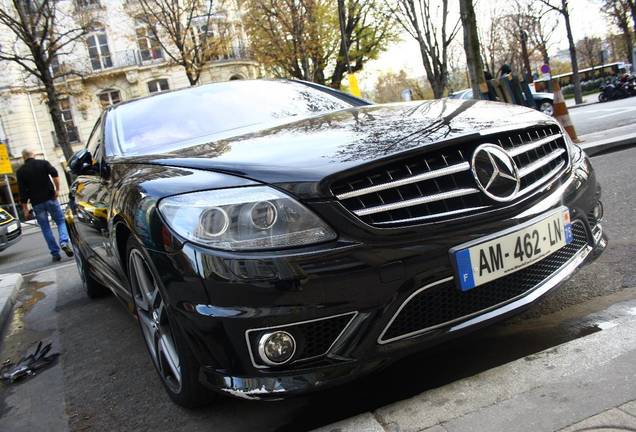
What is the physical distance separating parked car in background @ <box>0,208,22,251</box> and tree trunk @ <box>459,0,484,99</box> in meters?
9.65

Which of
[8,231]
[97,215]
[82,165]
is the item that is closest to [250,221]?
[97,215]

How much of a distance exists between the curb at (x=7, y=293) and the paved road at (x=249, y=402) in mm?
532

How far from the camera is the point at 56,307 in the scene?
16.6ft

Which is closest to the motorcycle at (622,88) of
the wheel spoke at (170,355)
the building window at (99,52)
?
the wheel spoke at (170,355)

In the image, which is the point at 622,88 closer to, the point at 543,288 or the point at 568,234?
the point at 568,234

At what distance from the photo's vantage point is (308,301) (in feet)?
6.09

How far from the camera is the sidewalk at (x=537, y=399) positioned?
1.85 metres

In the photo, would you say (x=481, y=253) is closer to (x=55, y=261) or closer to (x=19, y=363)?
(x=19, y=363)

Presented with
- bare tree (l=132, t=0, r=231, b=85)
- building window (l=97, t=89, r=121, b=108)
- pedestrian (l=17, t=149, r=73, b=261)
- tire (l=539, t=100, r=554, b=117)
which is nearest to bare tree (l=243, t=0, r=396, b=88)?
bare tree (l=132, t=0, r=231, b=85)

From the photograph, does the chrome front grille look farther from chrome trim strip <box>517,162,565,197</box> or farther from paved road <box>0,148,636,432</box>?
paved road <box>0,148,636,432</box>

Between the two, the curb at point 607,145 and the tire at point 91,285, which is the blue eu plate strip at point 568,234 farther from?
the curb at point 607,145

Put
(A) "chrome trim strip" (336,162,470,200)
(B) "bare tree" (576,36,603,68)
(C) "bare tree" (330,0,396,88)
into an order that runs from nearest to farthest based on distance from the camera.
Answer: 1. (A) "chrome trim strip" (336,162,470,200)
2. (C) "bare tree" (330,0,396,88)
3. (B) "bare tree" (576,36,603,68)

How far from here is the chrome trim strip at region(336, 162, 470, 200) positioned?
6.42 feet

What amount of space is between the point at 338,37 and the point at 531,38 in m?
28.4
